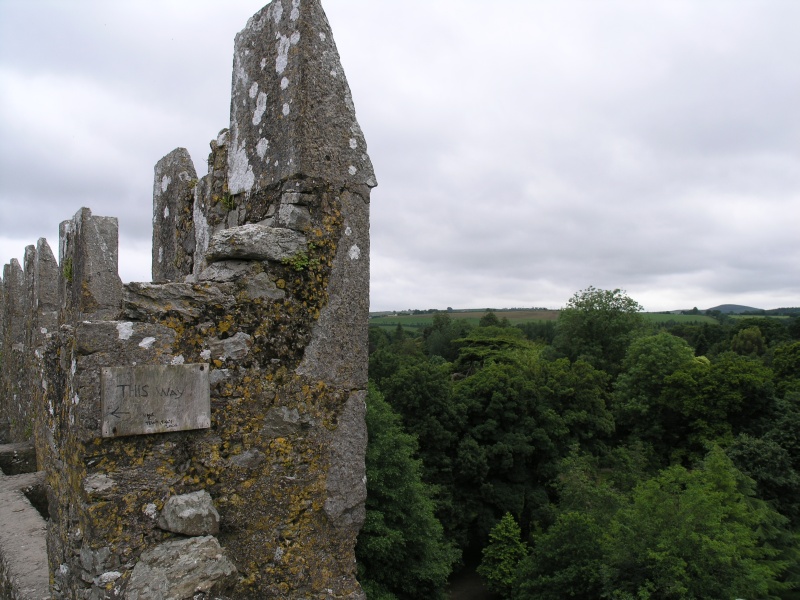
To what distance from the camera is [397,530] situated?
16.0m

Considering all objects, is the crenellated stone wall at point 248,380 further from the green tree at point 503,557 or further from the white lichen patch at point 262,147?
the green tree at point 503,557

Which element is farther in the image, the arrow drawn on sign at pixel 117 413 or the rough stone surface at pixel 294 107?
the rough stone surface at pixel 294 107

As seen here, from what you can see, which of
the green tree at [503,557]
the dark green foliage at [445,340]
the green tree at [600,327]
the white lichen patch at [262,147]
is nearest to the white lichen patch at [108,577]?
the white lichen patch at [262,147]

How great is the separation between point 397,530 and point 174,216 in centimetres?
1394

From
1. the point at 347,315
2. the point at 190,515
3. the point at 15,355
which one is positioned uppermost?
the point at 347,315

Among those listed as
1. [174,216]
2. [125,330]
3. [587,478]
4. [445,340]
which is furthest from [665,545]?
[445,340]

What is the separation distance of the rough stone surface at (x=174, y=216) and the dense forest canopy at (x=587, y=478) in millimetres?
12820

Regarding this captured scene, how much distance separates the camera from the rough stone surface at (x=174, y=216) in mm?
4070

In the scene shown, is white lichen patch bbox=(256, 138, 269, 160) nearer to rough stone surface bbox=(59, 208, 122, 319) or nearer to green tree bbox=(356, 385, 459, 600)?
rough stone surface bbox=(59, 208, 122, 319)

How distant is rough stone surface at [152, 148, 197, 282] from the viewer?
4.07 metres

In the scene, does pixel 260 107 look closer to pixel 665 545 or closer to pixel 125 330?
pixel 125 330

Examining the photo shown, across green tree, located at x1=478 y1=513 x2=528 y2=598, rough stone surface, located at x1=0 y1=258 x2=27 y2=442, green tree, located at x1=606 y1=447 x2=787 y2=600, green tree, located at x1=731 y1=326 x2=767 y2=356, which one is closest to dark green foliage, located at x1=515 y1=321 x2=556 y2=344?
green tree, located at x1=731 y1=326 x2=767 y2=356

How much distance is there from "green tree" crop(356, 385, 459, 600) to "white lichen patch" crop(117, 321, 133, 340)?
14171 millimetres

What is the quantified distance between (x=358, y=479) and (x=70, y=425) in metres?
1.51
